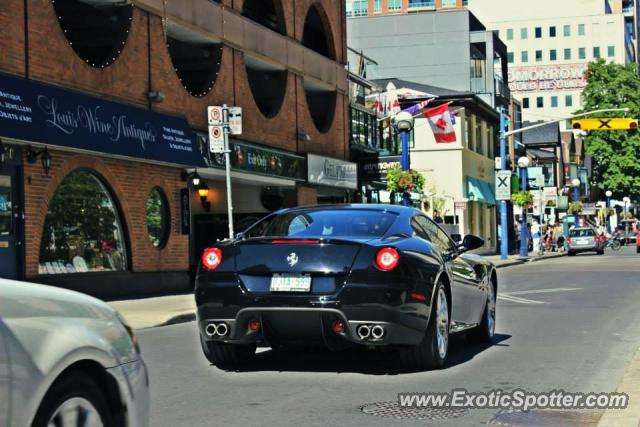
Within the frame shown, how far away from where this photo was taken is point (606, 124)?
4197 cm

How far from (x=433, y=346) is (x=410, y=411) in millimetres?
1687

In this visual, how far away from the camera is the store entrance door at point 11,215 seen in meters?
17.0

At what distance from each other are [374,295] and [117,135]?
13.1 metres

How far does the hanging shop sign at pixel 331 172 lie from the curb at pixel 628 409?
23.7 metres

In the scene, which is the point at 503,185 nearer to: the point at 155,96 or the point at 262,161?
the point at 262,161

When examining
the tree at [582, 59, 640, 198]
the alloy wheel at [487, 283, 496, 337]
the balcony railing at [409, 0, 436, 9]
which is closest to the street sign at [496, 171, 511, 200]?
the alloy wheel at [487, 283, 496, 337]

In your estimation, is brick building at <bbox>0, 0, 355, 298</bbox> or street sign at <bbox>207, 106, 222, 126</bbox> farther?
street sign at <bbox>207, 106, 222, 126</bbox>

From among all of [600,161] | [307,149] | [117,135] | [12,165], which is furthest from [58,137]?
[600,161]

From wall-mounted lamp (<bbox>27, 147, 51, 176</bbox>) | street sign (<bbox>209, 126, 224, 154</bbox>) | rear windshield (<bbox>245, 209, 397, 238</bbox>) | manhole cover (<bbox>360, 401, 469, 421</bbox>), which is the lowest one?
manhole cover (<bbox>360, 401, 469, 421</bbox>)

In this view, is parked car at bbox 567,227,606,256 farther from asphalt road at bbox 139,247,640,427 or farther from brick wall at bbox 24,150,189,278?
asphalt road at bbox 139,247,640,427

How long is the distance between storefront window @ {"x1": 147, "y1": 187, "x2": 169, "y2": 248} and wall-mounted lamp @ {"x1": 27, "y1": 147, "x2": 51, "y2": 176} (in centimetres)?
431

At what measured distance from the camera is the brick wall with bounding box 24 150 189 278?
58.1 feet

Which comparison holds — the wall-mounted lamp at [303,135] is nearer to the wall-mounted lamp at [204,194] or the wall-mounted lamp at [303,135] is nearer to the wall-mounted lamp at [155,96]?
the wall-mounted lamp at [204,194]

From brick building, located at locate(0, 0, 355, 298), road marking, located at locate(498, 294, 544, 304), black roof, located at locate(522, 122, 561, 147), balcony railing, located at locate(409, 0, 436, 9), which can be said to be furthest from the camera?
black roof, located at locate(522, 122, 561, 147)
